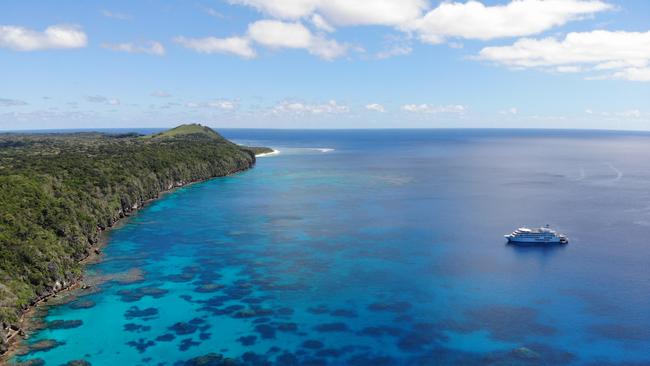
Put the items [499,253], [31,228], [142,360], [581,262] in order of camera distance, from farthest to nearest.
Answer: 1. [499,253]
2. [581,262]
3. [31,228]
4. [142,360]

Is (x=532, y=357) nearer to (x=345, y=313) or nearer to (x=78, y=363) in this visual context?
(x=345, y=313)

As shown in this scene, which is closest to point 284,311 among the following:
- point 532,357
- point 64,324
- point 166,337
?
point 166,337

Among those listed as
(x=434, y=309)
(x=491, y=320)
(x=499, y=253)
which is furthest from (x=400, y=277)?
(x=499, y=253)

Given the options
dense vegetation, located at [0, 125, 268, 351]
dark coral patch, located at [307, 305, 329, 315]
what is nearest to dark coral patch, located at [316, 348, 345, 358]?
dark coral patch, located at [307, 305, 329, 315]

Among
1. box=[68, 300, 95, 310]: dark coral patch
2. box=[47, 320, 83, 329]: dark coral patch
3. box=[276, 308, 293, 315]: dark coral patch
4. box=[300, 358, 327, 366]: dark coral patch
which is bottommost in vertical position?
box=[300, 358, 327, 366]: dark coral patch

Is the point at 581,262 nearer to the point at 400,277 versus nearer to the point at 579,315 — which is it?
the point at 579,315

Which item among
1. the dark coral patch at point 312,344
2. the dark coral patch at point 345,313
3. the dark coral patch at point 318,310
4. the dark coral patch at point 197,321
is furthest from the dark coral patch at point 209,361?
the dark coral patch at point 345,313

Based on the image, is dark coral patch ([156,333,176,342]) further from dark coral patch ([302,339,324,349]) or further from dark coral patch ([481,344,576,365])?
dark coral patch ([481,344,576,365])
